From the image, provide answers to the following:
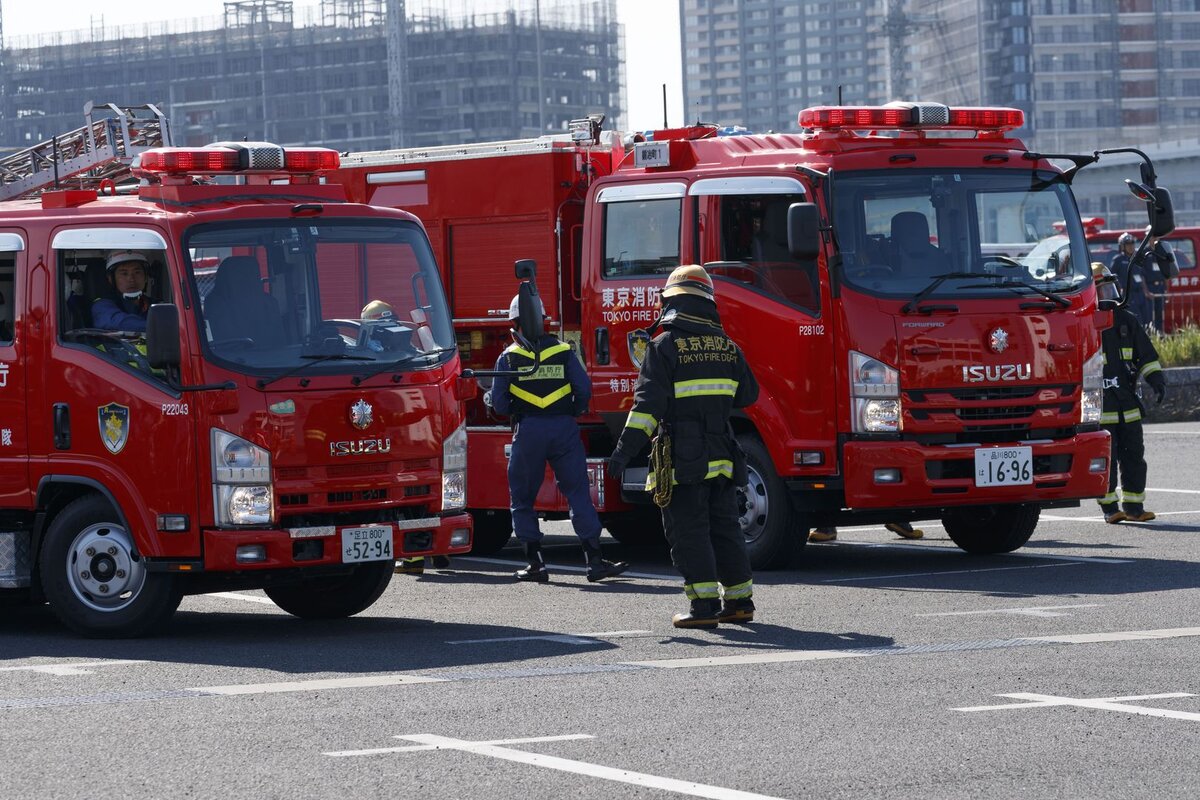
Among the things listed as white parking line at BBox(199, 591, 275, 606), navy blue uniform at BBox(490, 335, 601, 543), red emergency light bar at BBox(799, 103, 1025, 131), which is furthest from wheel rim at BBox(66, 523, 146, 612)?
red emergency light bar at BBox(799, 103, 1025, 131)

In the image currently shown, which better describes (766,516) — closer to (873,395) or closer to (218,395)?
(873,395)

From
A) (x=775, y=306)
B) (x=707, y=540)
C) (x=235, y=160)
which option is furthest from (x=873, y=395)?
(x=235, y=160)

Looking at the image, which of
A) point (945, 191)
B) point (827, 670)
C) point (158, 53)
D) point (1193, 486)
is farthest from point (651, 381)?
point (158, 53)

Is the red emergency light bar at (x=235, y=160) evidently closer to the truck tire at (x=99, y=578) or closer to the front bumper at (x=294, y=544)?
the truck tire at (x=99, y=578)

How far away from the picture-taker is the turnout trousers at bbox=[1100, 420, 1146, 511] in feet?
54.4

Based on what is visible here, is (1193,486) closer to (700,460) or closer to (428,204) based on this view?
(428,204)

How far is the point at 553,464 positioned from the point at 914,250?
274 centimetres

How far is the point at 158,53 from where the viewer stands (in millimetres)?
165125

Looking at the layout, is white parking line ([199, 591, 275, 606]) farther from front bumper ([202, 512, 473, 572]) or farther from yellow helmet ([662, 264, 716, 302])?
yellow helmet ([662, 264, 716, 302])

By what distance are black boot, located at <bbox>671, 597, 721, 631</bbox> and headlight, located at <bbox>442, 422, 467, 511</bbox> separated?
4.59ft

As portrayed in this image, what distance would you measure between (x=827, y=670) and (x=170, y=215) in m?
4.28

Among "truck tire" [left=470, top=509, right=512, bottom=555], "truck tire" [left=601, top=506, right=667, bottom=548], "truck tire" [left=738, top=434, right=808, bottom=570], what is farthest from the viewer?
"truck tire" [left=470, top=509, right=512, bottom=555]

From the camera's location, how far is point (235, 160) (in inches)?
465

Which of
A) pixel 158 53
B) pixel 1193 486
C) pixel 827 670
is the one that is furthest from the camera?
pixel 158 53
